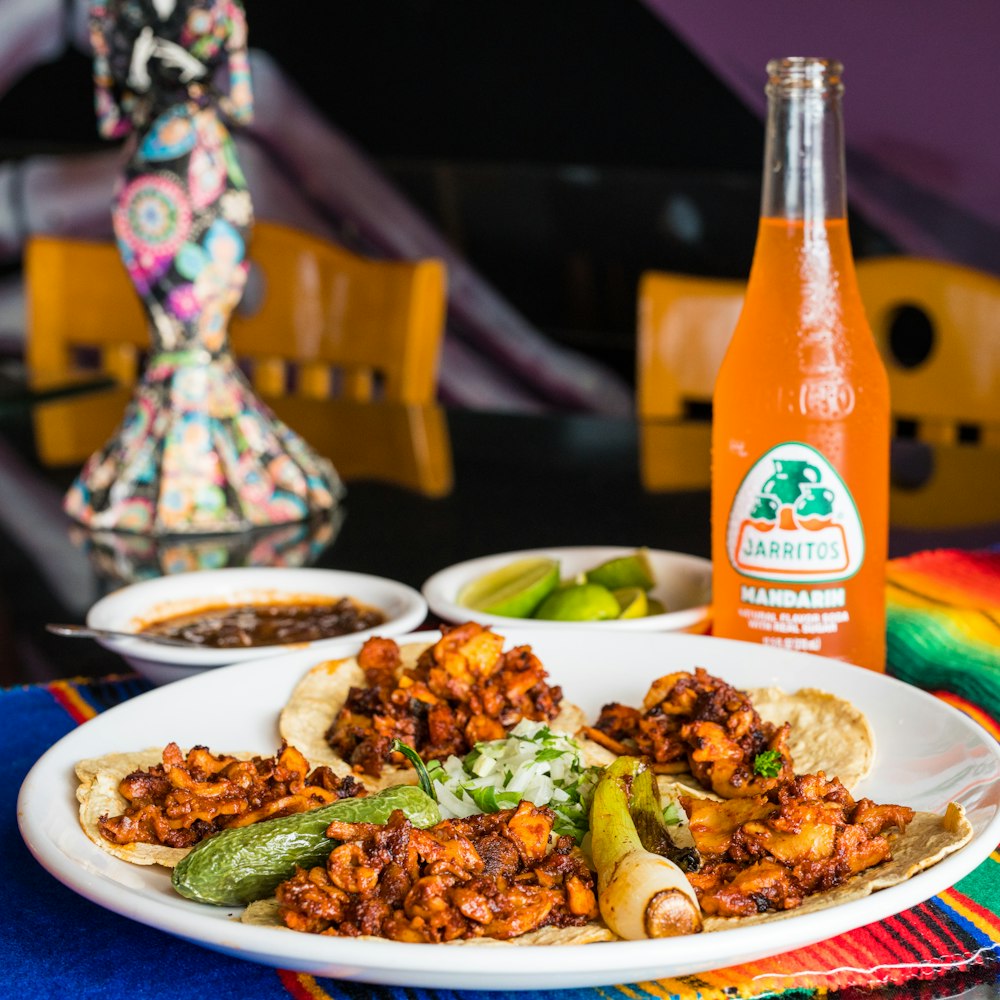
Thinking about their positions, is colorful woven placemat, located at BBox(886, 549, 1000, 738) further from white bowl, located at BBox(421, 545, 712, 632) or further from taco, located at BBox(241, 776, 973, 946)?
taco, located at BBox(241, 776, 973, 946)

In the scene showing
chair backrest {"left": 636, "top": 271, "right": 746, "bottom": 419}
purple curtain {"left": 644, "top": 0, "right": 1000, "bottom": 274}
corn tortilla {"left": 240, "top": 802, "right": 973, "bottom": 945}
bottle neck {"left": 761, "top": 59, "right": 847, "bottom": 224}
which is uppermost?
purple curtain {"left": 644, "top": 0, "right": 1000, "bottom": 274}

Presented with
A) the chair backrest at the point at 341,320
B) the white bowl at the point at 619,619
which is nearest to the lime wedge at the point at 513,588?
the white bowl at the point at 619,619

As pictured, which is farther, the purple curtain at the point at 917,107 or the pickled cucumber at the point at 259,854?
the purple curtain at the point at 917,107

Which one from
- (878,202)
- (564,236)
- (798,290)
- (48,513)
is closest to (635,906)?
(798,290)

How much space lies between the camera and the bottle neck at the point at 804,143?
1220 millimetres

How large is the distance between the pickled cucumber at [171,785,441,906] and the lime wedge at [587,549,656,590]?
64cm

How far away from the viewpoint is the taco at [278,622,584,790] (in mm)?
1128

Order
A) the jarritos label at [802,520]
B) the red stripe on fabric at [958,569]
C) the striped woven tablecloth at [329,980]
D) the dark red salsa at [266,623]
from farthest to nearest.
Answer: the red stripe on fabric at [958,569] < the dark red salsa at [266,623] < the jarritos label at [802,520] < the striped woven tablecloth at [329,980]

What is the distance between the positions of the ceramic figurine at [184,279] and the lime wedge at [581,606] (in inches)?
28.1

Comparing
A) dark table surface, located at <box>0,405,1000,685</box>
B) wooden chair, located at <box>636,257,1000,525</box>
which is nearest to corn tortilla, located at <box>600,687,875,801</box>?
dark table surface, located at <box>0,405,1000,685</box>

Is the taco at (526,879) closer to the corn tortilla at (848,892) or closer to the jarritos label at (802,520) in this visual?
the corn tortilla at (848,892)

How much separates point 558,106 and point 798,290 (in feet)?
11.5

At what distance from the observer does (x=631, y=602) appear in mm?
1431

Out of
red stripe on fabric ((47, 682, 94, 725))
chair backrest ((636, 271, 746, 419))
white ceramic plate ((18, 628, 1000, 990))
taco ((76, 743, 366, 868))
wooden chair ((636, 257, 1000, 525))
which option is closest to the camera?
white ceramic plate ((18, 628, 1000, 990))
